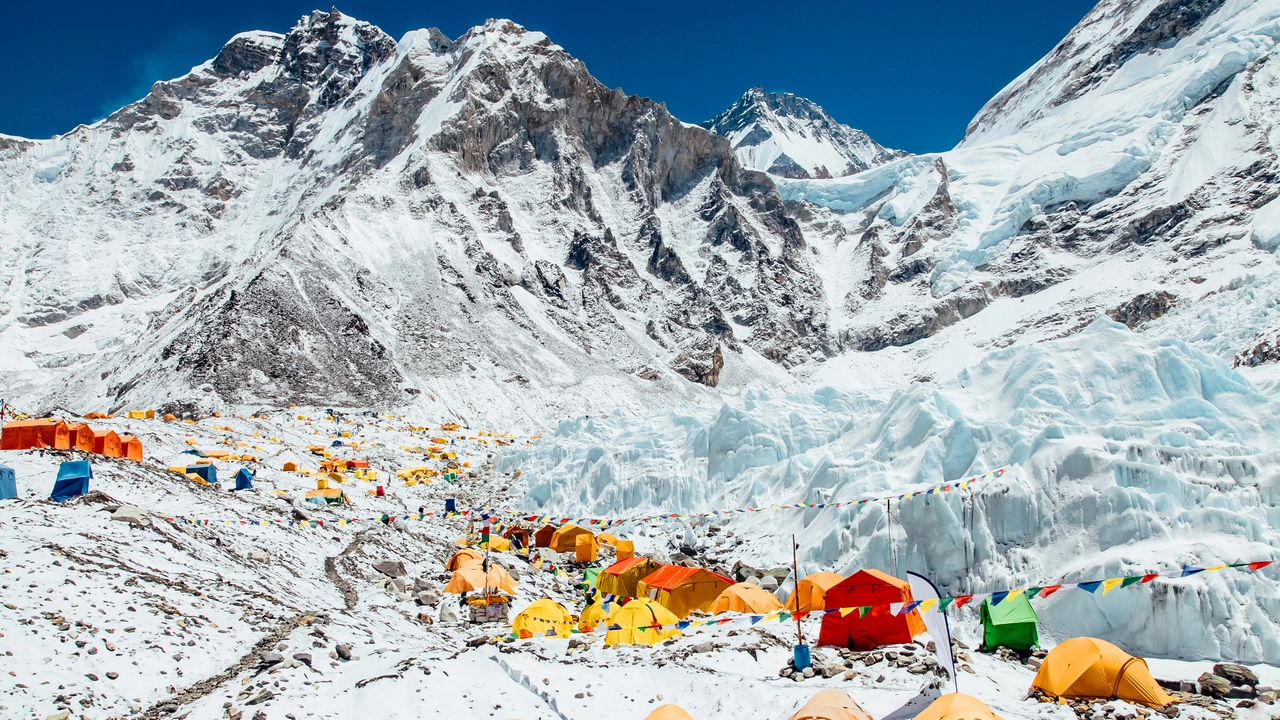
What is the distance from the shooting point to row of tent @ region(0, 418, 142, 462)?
1000 inches

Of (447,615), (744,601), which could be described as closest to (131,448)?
(447,615)

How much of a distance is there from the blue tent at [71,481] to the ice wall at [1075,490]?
722 inches

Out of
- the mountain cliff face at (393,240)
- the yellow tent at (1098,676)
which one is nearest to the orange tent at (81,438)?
the yellow tent at (1098,676)

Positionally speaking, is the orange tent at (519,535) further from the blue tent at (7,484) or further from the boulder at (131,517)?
the blue tent at (7,484)

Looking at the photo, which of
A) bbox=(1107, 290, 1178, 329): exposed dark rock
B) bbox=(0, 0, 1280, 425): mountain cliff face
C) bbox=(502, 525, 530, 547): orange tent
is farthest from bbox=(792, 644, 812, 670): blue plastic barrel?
bbox=(1107, 290, 1178, 329): exposed dark rock

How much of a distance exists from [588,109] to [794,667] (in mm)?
139655

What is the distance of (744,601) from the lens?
19.4 meters

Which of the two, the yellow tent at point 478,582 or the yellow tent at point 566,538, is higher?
the yellow tent at point 566,538

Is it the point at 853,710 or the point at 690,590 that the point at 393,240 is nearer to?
the point at 690,590

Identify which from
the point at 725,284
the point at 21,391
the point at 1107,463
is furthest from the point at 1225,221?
the point at 21,391

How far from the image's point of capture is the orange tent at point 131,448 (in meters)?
28.5

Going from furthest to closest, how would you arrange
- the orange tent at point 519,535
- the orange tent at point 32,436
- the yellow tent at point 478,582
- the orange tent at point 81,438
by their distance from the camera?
the orange tent at point 519,535
the orange tent at point 81,438
the orange tent at point 32,436
the yellow tent at point 478,582

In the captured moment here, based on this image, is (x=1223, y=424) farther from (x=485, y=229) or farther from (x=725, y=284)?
(x=725, y=284)

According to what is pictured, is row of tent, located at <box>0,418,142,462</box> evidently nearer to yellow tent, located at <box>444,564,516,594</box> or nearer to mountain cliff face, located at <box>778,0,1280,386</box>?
yellow tent, located at <box>444,564,516,594</box>
